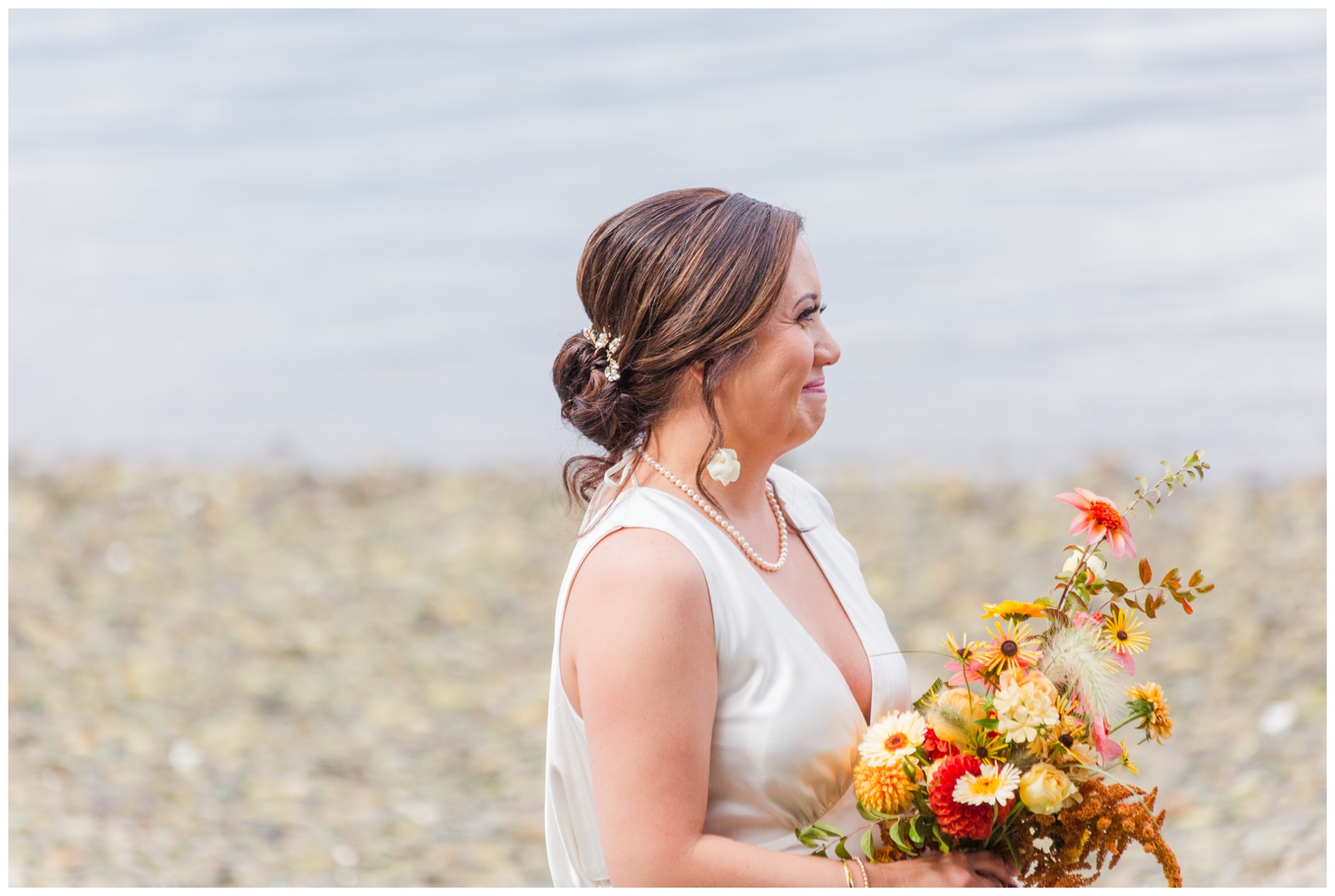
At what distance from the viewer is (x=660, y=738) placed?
64.2 inches

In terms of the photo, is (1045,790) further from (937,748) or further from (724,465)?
(724,465)

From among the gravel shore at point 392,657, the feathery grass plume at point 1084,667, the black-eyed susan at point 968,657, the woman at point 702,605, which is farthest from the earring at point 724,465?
the gravel shore at point 392,657

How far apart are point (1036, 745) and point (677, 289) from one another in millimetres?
856

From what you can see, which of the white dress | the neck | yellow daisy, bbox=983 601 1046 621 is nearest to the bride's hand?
the white dress

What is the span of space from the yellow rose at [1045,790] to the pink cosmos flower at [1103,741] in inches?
5.2

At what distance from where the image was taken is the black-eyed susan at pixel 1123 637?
5.83ft

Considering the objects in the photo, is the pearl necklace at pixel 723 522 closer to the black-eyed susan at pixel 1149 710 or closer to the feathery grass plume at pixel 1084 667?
the feathery grass plume at pixel 1084 667

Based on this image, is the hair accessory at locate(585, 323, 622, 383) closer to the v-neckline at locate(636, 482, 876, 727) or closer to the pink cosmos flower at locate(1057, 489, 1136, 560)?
the v-neckline at locate(636, 482, 876, 727)

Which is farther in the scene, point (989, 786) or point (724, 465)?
point (724, 465)

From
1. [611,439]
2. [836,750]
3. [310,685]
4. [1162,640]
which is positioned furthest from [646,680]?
[1162,640]

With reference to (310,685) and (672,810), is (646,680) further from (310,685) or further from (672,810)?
(310,685)

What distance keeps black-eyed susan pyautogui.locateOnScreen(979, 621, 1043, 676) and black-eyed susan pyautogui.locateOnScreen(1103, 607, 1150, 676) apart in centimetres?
12

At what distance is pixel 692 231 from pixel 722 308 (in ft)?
0.44

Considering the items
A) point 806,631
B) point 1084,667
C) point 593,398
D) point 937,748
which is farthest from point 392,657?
point 1084,667
